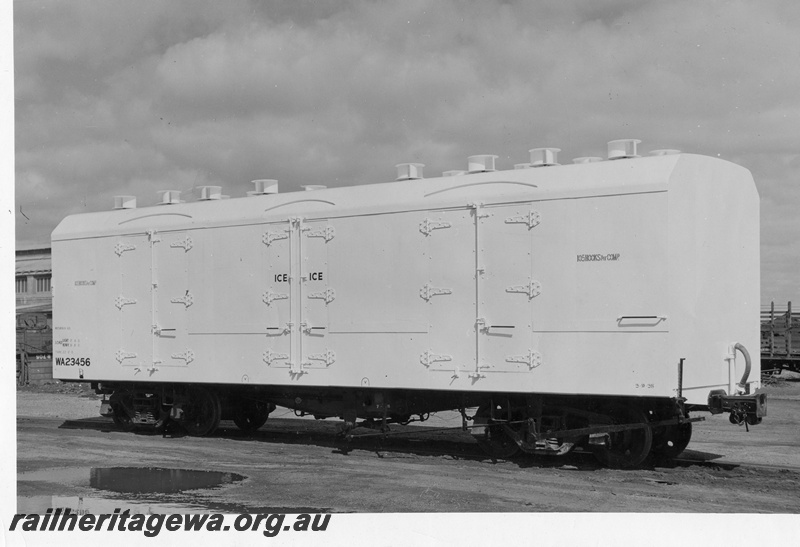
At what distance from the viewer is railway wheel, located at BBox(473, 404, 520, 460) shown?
42.1 ft

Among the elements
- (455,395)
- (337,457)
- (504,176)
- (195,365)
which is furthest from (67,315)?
(504,176)

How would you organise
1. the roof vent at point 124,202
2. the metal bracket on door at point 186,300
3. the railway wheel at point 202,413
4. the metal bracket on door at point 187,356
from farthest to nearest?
the roof vent at point 124,202, the railway wheel at point 202,413, the metal bracket on door at point 186,300, the metal bracket on door at point 187,356

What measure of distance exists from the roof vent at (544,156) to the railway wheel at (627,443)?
358 centimetres

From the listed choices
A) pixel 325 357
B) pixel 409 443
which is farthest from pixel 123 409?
pixel 409 443

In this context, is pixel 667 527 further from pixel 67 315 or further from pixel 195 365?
pixel 67 315

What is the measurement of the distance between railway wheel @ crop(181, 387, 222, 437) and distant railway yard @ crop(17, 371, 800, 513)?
0.21 m

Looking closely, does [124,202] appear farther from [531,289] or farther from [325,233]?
[531,289]

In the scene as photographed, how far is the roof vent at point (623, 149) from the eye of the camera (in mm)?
12031

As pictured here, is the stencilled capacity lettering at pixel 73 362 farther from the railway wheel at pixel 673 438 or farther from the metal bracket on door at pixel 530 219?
the railway wheel at pixel 673 438

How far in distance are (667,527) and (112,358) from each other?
11218 millimetres

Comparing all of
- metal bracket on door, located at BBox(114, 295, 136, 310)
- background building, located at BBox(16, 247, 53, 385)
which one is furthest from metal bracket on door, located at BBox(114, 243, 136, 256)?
background building, located at BBox(16, 247, 53, 385)

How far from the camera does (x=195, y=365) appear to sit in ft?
50.0

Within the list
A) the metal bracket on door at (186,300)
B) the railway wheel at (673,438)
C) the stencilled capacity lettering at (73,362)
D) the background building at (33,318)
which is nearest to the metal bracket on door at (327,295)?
the metal bracket on door at (186,300)

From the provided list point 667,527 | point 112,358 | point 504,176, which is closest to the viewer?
point 667,527
